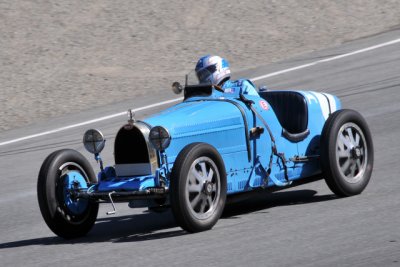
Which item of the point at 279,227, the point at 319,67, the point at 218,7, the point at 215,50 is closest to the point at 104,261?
the point at 279,227

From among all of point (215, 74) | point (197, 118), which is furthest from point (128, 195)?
point (215, 74)

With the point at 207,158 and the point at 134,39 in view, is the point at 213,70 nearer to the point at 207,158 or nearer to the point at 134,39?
the point at 207,158

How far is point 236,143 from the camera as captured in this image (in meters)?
8.88

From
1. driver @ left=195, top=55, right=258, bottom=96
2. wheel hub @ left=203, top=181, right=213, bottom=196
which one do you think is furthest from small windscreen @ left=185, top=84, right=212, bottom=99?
wheel hub @ left=203, top=181, right=213, bottom=196

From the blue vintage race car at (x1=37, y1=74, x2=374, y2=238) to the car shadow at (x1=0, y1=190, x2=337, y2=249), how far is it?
171mm

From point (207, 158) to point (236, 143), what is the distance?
0.66 metres

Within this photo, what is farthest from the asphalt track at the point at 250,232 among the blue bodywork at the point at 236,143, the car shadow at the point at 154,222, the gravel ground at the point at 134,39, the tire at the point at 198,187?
the gravel ground at the point at 134,39

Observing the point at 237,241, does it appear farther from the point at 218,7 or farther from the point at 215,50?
the point at 218,7

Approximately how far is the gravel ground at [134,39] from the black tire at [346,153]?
9.28m

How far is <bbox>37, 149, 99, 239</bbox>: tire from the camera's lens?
8555 mm

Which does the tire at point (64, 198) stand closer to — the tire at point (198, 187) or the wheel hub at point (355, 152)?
the tire at point (198, 187)

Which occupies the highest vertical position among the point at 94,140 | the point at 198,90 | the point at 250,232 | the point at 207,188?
the point at 198,90

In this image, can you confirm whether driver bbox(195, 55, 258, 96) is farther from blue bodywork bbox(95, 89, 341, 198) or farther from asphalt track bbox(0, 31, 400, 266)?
asphalt track bbox(0, 31, 400, 266)

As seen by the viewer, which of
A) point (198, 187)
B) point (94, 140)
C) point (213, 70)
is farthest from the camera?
point (213, 70)
